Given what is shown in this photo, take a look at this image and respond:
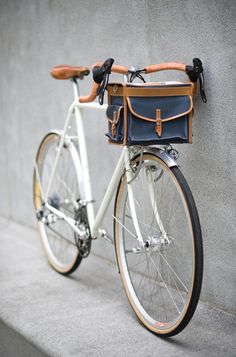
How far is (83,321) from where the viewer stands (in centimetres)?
303

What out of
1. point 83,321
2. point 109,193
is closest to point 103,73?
point 109,193

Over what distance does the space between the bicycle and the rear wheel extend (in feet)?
0.04

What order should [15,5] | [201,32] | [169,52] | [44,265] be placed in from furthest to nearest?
[15,5], [44,265], [169,52], [201,32]

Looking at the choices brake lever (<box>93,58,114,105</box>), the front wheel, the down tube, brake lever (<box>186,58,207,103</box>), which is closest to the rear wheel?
the down tube

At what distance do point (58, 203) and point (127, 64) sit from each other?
38.4 inches

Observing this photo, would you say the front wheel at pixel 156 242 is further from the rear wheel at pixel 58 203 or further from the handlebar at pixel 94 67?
the rear wheel at pixel 58 203

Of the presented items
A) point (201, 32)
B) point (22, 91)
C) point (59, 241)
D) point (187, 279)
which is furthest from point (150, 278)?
point (22, 91)

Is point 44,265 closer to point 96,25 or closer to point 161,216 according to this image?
point 161,216

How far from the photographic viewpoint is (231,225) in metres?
2.84

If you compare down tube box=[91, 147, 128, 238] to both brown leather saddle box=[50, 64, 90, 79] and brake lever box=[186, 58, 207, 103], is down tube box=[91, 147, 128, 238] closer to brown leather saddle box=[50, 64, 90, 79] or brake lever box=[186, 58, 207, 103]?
brake lever box=[186, 58, 207, 103]

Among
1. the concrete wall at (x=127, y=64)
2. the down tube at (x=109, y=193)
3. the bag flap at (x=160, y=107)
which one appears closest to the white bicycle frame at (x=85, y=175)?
the down tube at (x=109, y=193)

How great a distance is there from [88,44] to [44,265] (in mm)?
1401

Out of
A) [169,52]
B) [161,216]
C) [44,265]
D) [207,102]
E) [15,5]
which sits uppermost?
[15,5]

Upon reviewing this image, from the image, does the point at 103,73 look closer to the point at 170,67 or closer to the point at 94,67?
the point at 94,67
